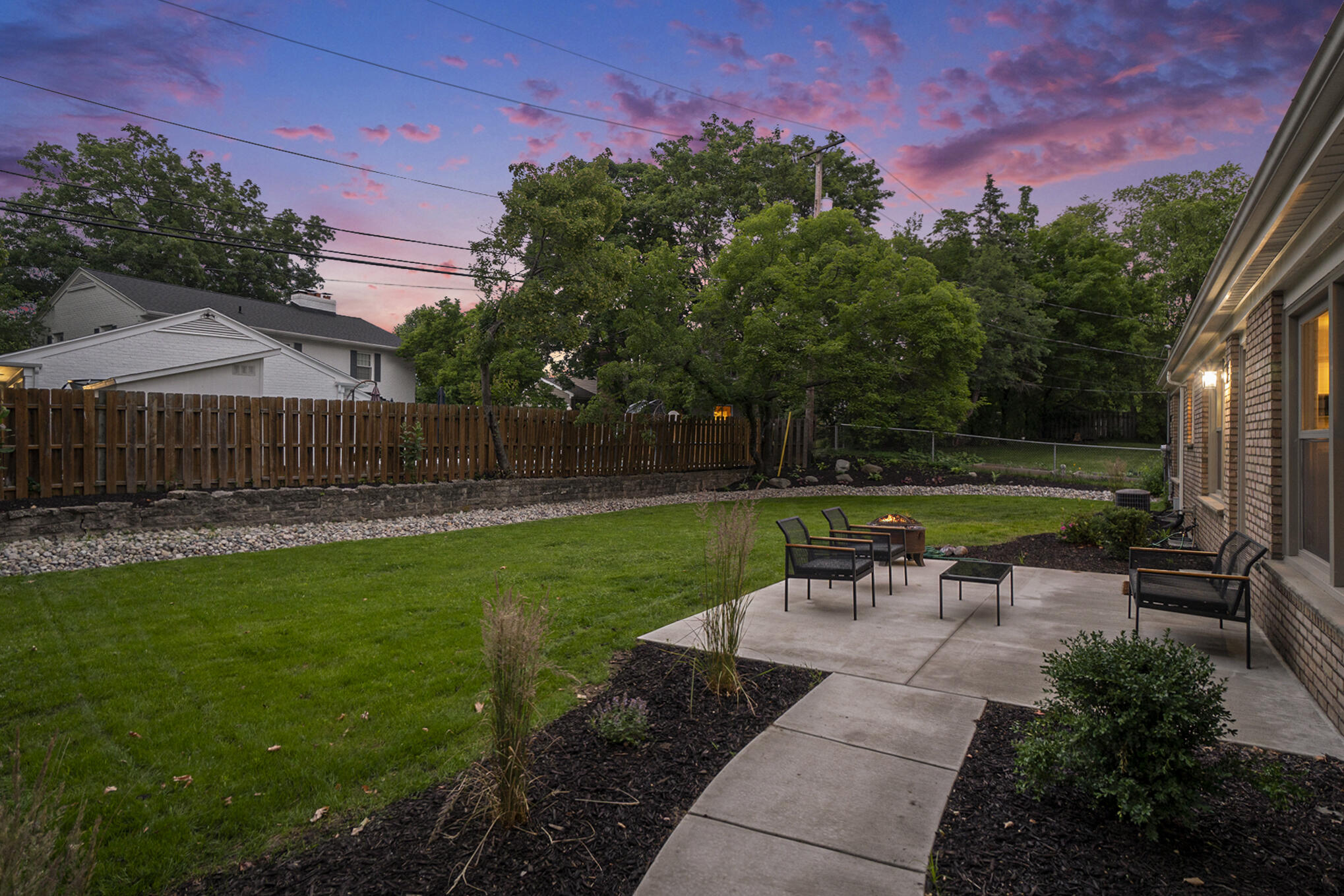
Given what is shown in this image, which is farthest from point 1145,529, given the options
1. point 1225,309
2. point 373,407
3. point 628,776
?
point 373,407

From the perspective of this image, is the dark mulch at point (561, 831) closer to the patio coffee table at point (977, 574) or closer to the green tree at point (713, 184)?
the patio coffee table at point (977, 574)

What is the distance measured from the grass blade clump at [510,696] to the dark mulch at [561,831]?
12 cm

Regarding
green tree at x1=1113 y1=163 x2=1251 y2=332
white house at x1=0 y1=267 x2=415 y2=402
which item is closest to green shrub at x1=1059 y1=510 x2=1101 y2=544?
white house at x1=0 y1=267 x2=415 y2=402

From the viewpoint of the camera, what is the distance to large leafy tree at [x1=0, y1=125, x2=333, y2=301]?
30.0 m

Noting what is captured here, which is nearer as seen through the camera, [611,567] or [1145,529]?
[611,567]

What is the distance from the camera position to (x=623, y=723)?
337cm

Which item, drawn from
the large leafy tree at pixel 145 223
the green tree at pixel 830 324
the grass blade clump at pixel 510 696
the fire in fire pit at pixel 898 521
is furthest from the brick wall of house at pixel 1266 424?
the large leafy tree at pixel 145 223

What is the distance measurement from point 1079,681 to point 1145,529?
7.02m

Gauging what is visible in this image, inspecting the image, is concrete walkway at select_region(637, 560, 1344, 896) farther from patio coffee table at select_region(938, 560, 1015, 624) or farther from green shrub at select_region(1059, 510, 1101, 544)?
green shrub at select_region(1059, 510, 1101, 544)

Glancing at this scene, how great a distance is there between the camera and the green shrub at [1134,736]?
2467 mm

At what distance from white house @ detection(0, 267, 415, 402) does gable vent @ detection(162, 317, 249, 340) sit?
0.02 meters

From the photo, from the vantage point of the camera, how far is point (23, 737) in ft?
10.9

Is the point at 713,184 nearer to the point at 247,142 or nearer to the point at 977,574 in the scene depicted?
the point at 247,142

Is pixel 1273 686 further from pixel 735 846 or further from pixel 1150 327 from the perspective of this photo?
pixel 1150 327
